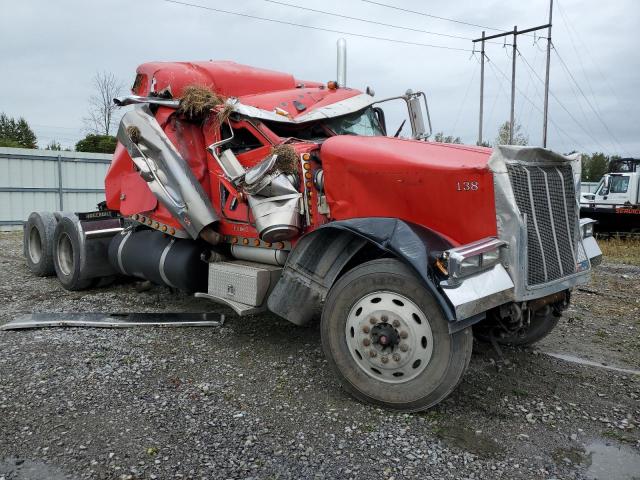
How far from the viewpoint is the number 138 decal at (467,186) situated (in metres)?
3.58

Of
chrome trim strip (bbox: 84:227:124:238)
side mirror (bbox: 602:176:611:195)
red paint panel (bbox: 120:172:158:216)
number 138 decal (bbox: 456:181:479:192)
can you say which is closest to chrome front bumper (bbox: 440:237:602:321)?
number 138 decal (bbox: 456:181:479:192)

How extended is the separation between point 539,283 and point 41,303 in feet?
19.1

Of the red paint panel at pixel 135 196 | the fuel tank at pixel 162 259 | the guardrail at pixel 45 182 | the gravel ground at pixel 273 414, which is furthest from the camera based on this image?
the guardrail at pixel 45 182

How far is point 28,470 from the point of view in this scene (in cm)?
301

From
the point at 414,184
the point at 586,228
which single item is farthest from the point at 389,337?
the point at 586,228

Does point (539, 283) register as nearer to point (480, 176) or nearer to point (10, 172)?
point (480, 176)

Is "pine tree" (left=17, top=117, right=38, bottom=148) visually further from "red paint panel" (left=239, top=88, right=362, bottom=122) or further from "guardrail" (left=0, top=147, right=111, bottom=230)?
"red paint panel" (left=239, top=88, right=362, bottom=122)

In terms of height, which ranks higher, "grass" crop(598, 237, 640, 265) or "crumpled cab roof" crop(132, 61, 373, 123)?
"crumpled cab roof" crop(132, 61, 373, 123)

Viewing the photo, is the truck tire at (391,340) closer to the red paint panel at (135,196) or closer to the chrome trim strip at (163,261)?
the chrome trim strip at (163,261)

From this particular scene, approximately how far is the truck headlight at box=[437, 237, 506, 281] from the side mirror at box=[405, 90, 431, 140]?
261 centimetres

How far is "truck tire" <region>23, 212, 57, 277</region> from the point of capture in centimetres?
820

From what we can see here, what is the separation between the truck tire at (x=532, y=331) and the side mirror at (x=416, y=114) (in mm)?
2182

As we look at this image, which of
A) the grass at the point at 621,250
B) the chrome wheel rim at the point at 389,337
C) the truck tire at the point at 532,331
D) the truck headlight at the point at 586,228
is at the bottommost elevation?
the grass at the point at 621,250

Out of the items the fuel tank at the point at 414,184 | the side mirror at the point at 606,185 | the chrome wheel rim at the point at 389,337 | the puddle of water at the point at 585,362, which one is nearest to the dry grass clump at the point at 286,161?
the fuel tank at the point at 414,184
